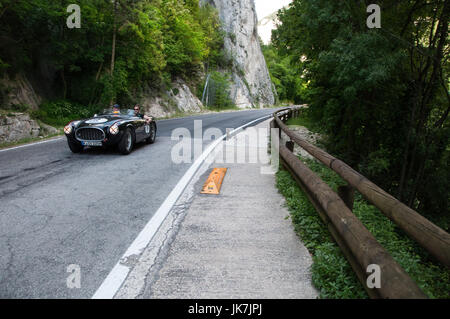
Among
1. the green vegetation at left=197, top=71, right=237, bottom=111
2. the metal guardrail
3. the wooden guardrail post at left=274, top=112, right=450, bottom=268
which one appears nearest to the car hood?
the metal guardrail

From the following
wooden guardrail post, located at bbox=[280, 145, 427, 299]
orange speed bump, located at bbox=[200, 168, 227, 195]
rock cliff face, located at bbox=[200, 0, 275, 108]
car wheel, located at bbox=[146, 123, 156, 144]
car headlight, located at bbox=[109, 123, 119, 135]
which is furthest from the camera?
rock cliff face, located at bbox=[200, 0, 275, 108]

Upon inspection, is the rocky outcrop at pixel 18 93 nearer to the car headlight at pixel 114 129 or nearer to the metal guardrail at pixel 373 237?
the car headlight at pixel 114 129

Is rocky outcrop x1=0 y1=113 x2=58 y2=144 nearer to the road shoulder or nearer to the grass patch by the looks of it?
the road shoulder

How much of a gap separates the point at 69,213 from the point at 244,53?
199 ft

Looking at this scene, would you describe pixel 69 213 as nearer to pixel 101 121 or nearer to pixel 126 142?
pixel 126 142

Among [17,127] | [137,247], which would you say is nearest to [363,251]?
[137,247]

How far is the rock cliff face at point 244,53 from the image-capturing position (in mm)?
53906

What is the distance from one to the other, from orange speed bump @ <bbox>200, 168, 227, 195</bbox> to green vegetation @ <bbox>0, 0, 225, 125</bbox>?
1081 cm

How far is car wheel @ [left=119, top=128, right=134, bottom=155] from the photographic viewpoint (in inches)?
289

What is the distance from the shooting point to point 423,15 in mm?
8469

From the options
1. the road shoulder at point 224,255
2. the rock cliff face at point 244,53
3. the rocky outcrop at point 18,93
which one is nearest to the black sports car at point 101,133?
the road shoulder at point 224,255

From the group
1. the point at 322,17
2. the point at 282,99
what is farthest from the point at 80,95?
the point at 282,99
